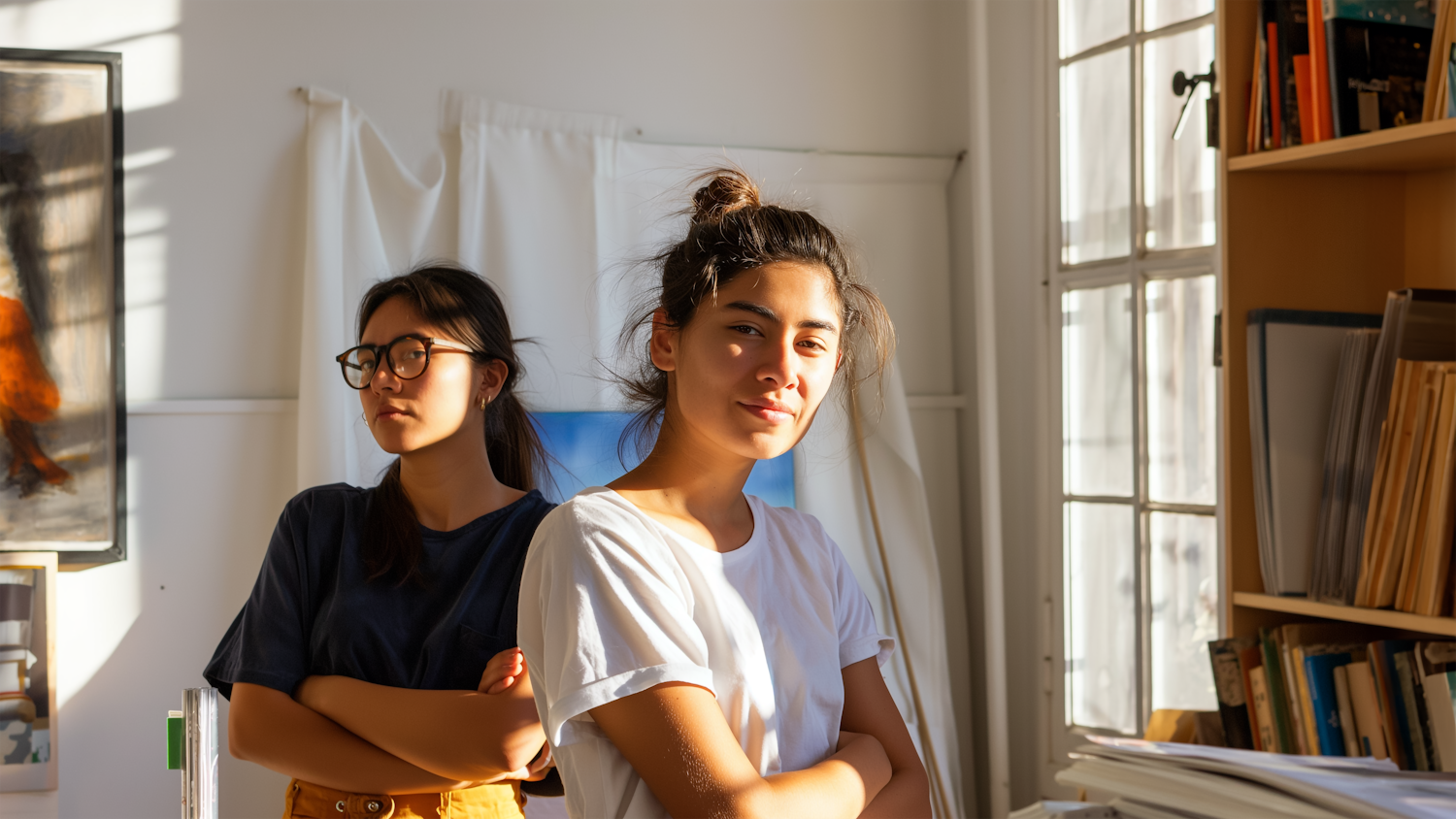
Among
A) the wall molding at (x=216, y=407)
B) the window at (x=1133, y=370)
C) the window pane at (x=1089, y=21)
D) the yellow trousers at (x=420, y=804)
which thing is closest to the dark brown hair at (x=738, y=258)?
the yellow trousers at (x=420, y=804)

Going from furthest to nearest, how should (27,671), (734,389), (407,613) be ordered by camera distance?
(27,671), (407,613), (734,389)

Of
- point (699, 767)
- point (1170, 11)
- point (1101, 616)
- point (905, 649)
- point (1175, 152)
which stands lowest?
point (905, 649)

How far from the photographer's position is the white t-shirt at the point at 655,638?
0.97m

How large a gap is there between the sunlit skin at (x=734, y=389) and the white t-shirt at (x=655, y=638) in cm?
5

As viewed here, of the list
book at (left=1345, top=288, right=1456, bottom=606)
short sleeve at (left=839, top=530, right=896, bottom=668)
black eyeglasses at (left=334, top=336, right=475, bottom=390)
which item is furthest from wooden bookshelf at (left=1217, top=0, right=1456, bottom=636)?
black eyeglasses at (left=334, top=336, right=475, bottom=390)

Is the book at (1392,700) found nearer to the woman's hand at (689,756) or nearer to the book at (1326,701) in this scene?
the book at (1326,701)

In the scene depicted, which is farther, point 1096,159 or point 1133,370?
point 1096,159

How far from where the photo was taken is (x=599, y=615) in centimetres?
98

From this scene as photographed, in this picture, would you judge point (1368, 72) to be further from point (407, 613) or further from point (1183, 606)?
point (407, 613)

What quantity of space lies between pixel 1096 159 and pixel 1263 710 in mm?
1617

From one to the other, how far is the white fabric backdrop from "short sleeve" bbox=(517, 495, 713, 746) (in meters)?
1.72

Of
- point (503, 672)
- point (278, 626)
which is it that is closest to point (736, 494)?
point (503, 672)

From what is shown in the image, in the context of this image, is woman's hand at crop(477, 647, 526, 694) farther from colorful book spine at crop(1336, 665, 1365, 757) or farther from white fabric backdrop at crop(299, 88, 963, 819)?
white fabric backdrop at crop(299, 88, 963, 819)

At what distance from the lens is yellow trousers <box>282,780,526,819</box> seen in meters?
1.43
